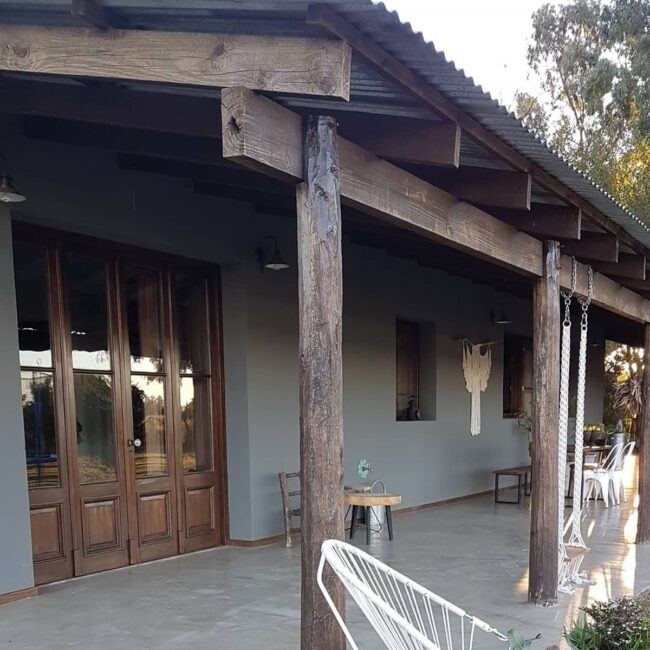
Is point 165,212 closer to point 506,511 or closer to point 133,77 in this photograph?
point 133,77

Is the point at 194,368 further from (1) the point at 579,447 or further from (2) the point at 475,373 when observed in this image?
(2) the point at 475,373

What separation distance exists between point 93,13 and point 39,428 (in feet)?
9.56

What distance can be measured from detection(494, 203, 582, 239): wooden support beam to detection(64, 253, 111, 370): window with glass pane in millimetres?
2740

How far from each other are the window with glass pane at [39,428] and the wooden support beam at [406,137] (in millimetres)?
2703

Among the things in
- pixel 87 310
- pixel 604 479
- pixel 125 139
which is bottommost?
pixel 604 479

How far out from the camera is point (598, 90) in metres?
11.3

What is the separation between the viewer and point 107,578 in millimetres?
4371

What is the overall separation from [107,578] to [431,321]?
15.4ft

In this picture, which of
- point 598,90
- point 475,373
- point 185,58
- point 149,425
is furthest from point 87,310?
point 598,90

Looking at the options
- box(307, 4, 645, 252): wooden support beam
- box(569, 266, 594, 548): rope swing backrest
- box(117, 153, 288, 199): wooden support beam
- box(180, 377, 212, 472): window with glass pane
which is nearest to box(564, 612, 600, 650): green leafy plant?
box(569, 266, 594, 548): rope swing backrest

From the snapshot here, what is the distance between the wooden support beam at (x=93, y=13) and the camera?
2047 mm

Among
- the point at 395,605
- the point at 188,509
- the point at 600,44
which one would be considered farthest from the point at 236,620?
the point at 600,44

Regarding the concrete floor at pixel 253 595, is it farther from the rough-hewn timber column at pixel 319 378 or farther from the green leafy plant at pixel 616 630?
the rough-hewn timber column at pixel 319 378

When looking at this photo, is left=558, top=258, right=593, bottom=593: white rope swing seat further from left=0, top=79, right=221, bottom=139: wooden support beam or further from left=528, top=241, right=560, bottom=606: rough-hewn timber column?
left=0, top=79, right=221, bottom=139: wooden support beam
